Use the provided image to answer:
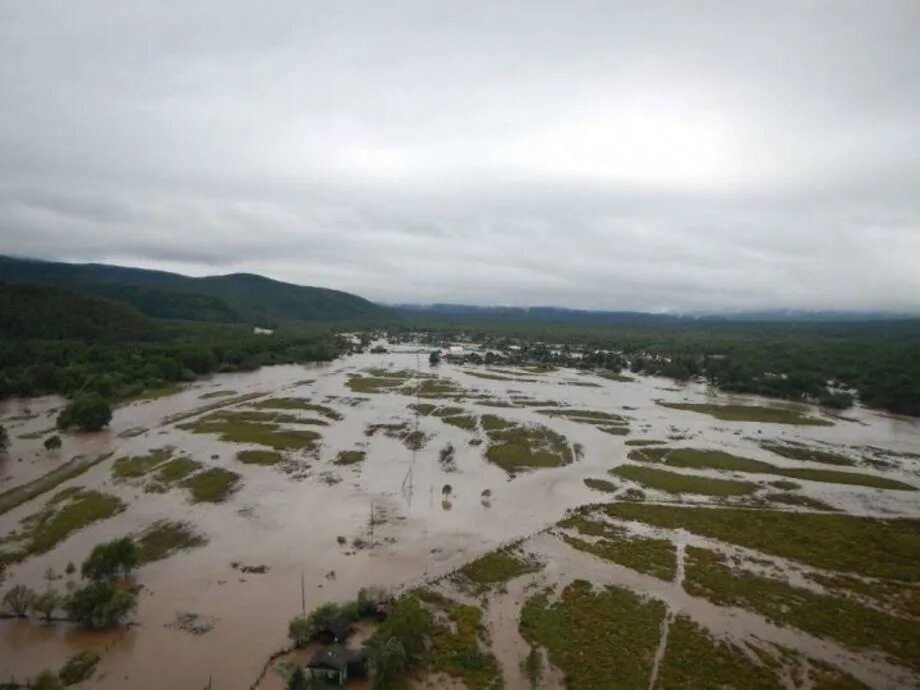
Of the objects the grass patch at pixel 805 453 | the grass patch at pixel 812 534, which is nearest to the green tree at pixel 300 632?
the grass patch at pixel 812 534

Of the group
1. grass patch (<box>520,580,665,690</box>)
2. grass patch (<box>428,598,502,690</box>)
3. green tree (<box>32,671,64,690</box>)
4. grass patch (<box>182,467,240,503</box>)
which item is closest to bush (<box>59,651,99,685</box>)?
green tree (<box>32,671,64,690</box>)

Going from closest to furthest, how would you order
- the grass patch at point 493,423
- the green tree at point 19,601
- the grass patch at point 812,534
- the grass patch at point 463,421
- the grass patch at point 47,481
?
the green tree at point 19,601 → the grass patch at point 812,534 → the grass patch at point 47,481 → the grass patch at point 493,423 → the grass patch at point 463,421

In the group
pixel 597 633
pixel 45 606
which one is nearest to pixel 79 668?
pixel 45 606

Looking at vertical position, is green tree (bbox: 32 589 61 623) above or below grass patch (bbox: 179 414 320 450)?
below

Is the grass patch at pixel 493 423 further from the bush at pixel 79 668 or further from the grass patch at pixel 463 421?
the bush at pixel 79 668

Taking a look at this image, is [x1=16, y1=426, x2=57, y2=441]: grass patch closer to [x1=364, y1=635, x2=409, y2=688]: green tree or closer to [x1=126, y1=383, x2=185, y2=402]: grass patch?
[x1=126, y1=383, x2=185, y2=402]: grass patch

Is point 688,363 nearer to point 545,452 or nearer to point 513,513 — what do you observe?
point 545,452
